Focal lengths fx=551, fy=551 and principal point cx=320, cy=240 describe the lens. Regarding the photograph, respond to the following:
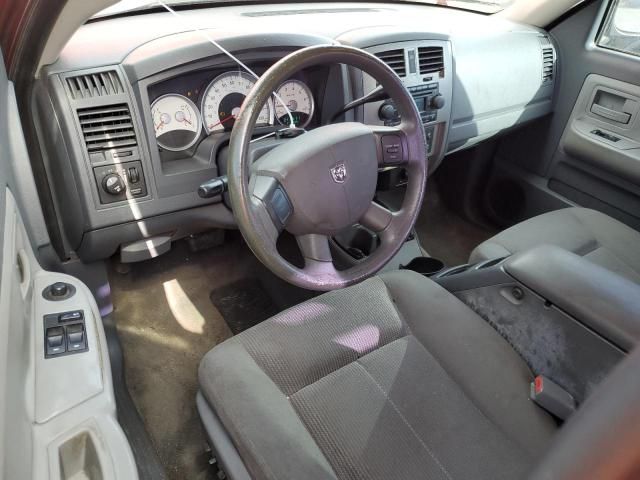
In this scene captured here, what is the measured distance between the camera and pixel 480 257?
1550 millimetres

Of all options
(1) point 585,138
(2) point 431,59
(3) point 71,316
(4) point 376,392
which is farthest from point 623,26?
(3) point 71,316

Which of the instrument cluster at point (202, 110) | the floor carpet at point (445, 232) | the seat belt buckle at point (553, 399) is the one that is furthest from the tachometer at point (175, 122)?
the floor carpet at point (445, 232)

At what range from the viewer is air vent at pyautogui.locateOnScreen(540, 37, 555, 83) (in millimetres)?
2162

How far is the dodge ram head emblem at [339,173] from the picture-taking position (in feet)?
4.11

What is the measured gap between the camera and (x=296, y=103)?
5.49 feet

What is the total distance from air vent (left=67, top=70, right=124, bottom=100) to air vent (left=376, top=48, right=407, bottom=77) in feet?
2.66

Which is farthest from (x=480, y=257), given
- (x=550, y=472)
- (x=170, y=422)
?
(x=550, y=472)

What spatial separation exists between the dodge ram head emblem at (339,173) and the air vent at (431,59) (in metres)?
0.72

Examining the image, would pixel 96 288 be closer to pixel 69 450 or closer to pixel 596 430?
pixel 69 450

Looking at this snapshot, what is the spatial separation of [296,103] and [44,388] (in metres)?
1.09

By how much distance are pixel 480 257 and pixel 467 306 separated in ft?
0.96

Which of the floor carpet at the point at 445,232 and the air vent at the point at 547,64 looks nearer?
the air vent at the point at 547,64

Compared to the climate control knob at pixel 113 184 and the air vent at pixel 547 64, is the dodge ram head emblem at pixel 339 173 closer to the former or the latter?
the climate control knob at pixel 113 184

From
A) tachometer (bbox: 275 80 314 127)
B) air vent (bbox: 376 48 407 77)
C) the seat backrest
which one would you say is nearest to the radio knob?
air vent (bbox: 376 48 407 77)
